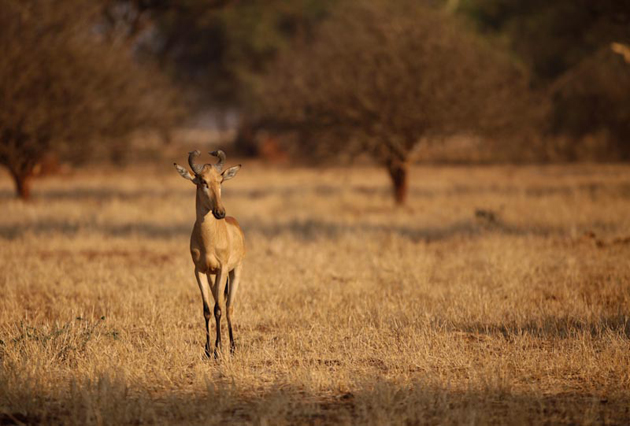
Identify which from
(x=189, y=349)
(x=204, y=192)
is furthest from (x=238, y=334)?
(x=204, y=192)

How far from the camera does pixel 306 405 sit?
5.69 metres

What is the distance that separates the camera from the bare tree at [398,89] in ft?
59.9

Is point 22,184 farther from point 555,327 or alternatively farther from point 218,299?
point 555,327

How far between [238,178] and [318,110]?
12643 millimetres

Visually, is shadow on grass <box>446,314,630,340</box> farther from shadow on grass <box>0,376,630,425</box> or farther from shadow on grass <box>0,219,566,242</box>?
shadow on grass <box>0,219,566,242</box>

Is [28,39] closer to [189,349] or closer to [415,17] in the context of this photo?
[415,17]

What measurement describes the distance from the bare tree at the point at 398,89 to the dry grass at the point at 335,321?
2457 millimetres

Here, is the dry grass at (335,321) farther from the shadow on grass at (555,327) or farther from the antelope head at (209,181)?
the antelope head at (209,181)

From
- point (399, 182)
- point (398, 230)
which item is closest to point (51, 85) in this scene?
point (399, 182)

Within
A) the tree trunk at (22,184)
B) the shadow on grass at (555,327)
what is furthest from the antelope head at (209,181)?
the tree trunk at (22,184)

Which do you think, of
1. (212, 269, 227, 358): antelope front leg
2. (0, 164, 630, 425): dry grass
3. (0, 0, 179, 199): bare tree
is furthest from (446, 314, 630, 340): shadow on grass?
(0, 0, 179, 199): bare tree

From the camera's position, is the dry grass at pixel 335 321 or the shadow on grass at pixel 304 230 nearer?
the dry grass at pixel 335 321

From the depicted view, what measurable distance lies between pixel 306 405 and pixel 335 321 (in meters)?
2.58

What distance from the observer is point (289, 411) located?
18.2ft
